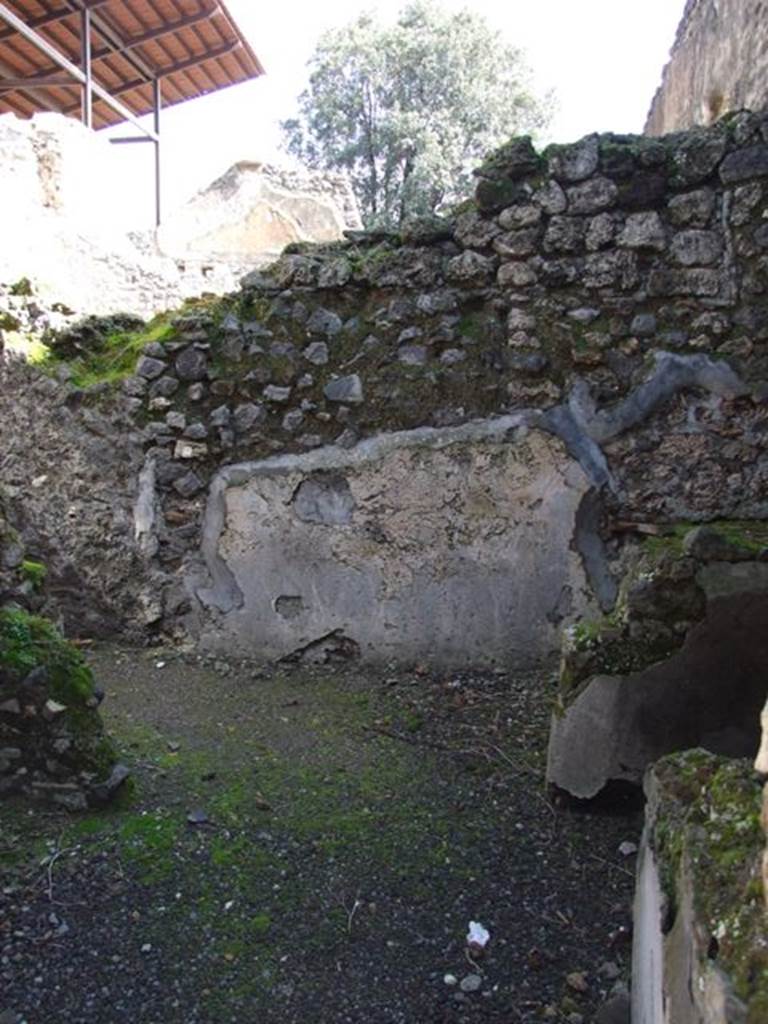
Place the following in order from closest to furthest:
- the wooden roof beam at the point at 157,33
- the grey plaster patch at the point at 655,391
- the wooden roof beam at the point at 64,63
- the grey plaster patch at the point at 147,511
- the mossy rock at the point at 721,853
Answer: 1. the mossy rock at the point at 721,853
2. the grey plaster patch at the point at 655,391
3. the grey plaster patch at the point at 147,511
4. the wooden roof beam at the point at 64,63
5. the wooden roof beam at the point at 157,33

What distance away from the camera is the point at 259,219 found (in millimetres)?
13844

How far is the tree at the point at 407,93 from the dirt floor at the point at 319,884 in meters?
17.2

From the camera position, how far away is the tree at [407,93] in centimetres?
1903

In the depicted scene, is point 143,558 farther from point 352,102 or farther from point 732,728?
point 352,102

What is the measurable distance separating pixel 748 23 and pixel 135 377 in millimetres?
3804

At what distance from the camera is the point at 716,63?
552cm

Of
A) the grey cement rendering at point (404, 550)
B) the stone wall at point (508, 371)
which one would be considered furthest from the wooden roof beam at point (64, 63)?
the grey cement rendering at point (404, 550)

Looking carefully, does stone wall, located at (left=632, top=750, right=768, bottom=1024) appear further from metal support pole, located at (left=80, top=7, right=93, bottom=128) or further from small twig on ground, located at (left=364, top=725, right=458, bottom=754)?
metal support pole, located at (left=80, top=7, right=93, bottom=128)

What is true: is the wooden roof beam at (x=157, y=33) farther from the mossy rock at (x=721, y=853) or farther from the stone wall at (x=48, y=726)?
the mossy rock at (x=721, y=853)

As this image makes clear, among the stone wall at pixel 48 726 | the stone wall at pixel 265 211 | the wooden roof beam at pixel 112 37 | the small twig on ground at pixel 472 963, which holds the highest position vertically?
the wooden roof beam at pixel 112 37

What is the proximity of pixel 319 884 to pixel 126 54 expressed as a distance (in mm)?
11580

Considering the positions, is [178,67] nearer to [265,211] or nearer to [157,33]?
[157,33]

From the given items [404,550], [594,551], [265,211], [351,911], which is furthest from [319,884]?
[265,211]

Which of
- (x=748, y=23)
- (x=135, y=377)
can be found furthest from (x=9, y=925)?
(x=748, y=23)
